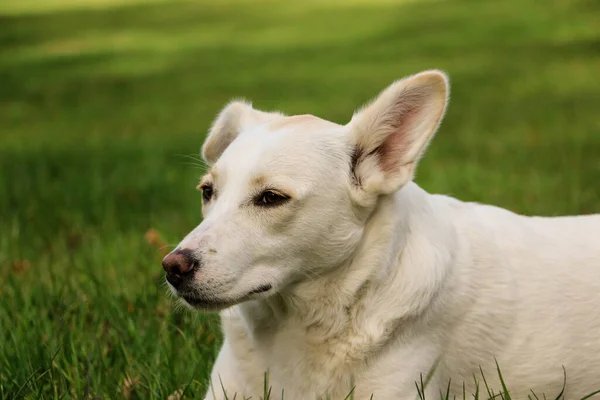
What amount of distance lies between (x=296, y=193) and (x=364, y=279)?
0.43 metres

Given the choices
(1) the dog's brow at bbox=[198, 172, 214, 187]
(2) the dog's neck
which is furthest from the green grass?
(1) the dog's brow at bbox=[198, 172, 214, 187]

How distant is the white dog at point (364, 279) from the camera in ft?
11.6

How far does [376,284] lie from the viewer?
3619 mm

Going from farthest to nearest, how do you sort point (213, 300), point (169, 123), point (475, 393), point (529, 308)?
point (169, 123)
point (529, 308)
point (475, 393)
point (213, 300)

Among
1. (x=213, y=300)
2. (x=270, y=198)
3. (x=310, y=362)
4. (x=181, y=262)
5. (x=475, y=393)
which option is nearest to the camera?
(x=181, y=262)

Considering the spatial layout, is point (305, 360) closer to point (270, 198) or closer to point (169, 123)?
point (270, 198)

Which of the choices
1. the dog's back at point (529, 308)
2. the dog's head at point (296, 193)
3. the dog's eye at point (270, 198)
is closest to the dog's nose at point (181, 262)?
the dog's head at point (296, 193)

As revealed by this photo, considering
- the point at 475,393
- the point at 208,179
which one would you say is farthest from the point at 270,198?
the point at 475,393

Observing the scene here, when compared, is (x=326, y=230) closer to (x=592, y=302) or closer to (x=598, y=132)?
(x=592, y=302)

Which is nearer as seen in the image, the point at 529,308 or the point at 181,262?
the point at 181,262

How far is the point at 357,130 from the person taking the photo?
12.3 ft

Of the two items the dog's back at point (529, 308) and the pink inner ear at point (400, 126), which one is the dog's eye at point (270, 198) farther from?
the dog's back at point (529, 308)

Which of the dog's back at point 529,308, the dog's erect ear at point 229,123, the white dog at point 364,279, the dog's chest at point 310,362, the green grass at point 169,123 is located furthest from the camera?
the green grass at point 169,123

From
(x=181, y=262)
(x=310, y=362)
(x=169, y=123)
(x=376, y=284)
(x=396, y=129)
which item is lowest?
(x=169, y=123)
